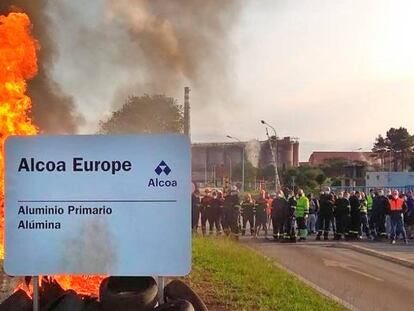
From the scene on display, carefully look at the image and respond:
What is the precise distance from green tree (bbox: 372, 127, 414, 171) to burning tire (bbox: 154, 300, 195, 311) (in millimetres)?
71598

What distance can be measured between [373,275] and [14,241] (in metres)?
8.44

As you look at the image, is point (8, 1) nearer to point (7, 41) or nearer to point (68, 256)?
point (7, 41)

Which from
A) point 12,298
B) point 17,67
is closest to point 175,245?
point 12,298

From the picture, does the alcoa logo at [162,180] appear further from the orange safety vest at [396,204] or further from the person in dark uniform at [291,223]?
the orange safety vest at [396,204]

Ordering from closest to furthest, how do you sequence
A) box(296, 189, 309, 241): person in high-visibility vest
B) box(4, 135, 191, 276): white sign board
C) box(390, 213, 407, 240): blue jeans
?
box(4, 135, 191, 276): white sign board → box(390, 213, 407, 240): blue jeans → box(296, 189, 309, 241): person in high-visibility vest

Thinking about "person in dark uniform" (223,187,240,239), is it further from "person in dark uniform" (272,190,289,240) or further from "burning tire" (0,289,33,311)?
"burning tire" (0,289,33,311)

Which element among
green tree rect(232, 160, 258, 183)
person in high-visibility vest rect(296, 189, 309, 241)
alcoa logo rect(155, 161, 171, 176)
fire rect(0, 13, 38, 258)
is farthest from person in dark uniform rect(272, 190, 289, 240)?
green tree rect(232, 160, 258, 183)

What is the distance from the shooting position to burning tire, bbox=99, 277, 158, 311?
481 cm

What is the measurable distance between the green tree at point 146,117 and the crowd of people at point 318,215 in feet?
12.0

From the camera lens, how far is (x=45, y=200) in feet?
15.0

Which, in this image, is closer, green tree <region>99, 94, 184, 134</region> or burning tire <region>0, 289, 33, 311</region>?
burning tire <region>0, 289, 33, 311</region>

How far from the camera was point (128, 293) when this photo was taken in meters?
4.90

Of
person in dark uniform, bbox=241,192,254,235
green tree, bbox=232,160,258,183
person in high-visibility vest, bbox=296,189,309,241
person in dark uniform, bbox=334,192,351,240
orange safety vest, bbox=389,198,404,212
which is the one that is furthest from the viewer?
green tree, bbox=232,160,258,183

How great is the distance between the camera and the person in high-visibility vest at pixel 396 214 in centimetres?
1753
